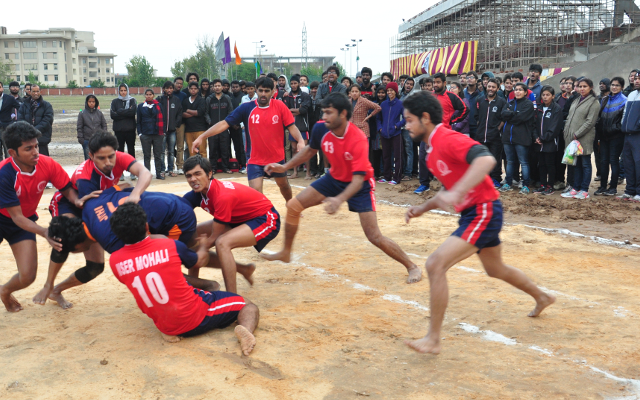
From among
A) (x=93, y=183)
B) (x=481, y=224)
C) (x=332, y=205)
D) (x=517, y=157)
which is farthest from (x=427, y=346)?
(x=517, y=157)

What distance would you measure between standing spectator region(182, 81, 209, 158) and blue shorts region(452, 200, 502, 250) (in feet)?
34.5

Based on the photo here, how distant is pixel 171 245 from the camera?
4.18 meters

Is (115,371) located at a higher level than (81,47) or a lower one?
lower

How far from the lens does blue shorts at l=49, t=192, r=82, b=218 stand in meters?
5.18

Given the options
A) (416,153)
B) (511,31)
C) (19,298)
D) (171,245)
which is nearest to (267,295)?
(171,245)

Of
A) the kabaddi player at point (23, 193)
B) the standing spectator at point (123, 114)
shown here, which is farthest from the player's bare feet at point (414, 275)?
the standing spectator at point (123, 114)

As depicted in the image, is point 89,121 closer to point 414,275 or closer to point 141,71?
point 414,275

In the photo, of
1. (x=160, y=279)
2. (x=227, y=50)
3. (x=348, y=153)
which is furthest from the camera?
(x=227, y=50)

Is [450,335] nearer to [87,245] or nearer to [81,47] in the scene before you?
[87,245]

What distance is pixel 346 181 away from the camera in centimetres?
597

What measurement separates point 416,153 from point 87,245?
372 inches

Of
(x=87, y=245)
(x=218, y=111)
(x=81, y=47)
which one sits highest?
(x=81, y=47)

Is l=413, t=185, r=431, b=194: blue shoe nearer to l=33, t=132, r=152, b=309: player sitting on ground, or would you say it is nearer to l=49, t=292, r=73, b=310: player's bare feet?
l=33, t=132, r=152, b=309: player sitting on ground

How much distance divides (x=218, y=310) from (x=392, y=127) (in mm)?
8056
